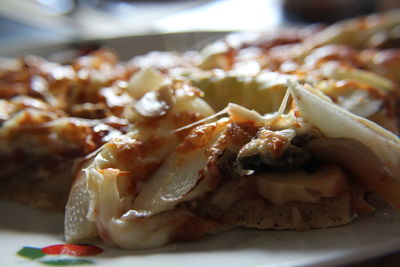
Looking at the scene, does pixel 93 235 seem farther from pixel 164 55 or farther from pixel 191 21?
pixel 191 21

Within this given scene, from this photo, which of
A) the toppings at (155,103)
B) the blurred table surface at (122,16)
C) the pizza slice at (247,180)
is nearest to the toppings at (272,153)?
the pizza slice at (247,180)

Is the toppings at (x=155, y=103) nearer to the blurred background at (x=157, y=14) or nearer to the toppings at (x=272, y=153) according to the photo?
the toppings at (x=272, y=153)

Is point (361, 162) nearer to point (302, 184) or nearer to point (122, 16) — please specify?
point (302, 184)

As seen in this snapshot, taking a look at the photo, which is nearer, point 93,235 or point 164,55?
point 93,235

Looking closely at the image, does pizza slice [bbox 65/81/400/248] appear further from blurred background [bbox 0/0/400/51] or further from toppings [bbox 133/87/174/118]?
blurred background [bbox 0/0/400/51]

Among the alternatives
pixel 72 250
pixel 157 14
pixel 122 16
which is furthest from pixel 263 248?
pixel 122 16

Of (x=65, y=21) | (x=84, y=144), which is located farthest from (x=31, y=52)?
(x=84, y=144)
